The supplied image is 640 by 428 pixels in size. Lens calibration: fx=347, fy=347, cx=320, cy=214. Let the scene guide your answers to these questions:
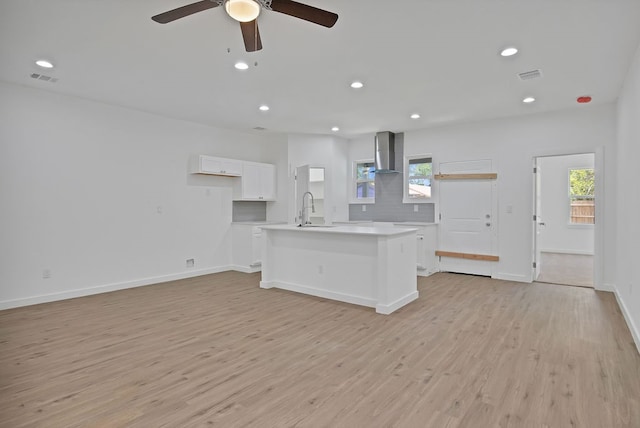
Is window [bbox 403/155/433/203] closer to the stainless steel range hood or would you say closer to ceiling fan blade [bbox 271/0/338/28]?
the stainless steel range hood

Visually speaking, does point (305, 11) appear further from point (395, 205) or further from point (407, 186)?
point (395, 205)

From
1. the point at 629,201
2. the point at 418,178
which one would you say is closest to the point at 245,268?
the point at 418,178

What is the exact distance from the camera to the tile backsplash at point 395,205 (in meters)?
6.98

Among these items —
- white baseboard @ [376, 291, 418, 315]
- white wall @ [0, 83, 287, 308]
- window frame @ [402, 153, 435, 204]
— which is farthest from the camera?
window frame @ [402, 153, 435, 204]

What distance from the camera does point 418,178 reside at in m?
7.02

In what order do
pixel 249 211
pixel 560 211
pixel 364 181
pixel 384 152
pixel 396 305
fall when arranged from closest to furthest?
1. pixel 396 305
2. pixel 384 152
3. pixel 249 211
4. pixel 364 181
5. pixel 560 211

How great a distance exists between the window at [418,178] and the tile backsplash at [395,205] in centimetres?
12

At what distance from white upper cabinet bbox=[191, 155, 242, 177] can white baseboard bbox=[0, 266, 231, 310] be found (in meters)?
1.82

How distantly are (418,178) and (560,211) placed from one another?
15.8 feet

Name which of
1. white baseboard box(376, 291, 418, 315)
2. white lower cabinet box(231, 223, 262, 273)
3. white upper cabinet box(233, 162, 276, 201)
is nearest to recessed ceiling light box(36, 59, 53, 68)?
white upper cabinet box(233, 162, 276, 201)

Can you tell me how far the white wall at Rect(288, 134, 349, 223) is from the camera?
7246 mm

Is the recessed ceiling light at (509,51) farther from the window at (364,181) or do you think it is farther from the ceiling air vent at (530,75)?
the window at (364,181)

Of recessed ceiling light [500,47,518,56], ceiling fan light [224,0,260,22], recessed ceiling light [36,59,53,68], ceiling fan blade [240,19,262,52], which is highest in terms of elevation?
recessed ceiling light [36,59,53,68]

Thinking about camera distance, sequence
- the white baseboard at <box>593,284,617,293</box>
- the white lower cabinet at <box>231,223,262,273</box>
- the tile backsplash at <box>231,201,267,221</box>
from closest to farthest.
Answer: the white baseboard at <box>593,284,617,293</box>
the white lower cabinet at <box>231,223,262,273</box>
the tile backsplash at <box>231,201,267,221</box>
